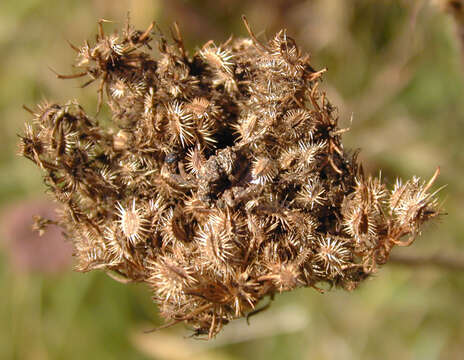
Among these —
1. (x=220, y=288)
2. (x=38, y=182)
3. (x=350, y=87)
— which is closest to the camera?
(x=220, y=288)

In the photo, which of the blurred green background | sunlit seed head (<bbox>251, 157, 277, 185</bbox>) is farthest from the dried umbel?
the blurred green background

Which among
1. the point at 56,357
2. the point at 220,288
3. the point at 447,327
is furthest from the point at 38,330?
the point at 220,288

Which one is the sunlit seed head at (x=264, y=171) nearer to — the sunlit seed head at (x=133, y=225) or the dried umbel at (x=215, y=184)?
the dried umbel at (x=215, y=184)

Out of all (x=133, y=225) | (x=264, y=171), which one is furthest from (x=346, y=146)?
(x=133, y=225)

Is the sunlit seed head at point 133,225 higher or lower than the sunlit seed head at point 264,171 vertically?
lower

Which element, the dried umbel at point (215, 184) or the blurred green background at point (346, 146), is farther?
the blurred green background at point (346, 146)

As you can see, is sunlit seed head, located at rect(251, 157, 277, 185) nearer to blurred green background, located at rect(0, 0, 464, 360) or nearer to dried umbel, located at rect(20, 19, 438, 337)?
dried umbel, located at rect(20, 19, 438, 337)

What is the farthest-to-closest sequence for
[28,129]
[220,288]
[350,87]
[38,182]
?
[38,182]
[350,87]
[28,129]
[220,288]

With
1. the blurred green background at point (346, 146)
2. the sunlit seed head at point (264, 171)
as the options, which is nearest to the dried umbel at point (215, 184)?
the sunlit seed head at point (264, 171)

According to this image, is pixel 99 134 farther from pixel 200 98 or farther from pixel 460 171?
pixel 460 171
